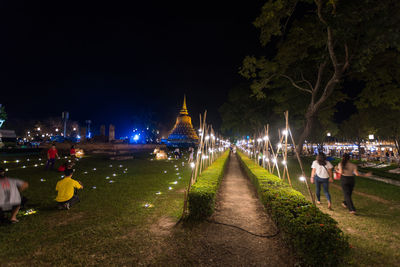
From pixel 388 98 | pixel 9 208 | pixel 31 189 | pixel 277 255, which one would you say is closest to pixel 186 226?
pixel 277 255

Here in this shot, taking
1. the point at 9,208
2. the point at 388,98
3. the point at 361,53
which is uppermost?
the point at 361,53

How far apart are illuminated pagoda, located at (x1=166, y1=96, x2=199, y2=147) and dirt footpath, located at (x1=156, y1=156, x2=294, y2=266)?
6191 cm

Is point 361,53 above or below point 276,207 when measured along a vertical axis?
above

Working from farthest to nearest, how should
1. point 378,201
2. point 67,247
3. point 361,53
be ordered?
point 361,53, point 378,201, point 67,247

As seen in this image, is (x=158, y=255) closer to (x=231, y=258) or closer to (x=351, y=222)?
(x=231, y=258)

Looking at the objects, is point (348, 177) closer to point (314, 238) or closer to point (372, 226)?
point (372, 226)

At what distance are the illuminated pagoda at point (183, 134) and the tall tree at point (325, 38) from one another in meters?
53.2

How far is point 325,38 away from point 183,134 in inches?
2408

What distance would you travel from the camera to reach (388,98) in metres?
14.3

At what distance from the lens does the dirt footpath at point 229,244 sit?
371 cm

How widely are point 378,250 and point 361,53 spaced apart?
10064mm

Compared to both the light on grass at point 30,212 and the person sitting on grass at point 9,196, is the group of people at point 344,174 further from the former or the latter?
the light on grass at point 30,212

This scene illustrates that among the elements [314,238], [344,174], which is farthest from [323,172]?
[314,238]

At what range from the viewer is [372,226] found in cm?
534
